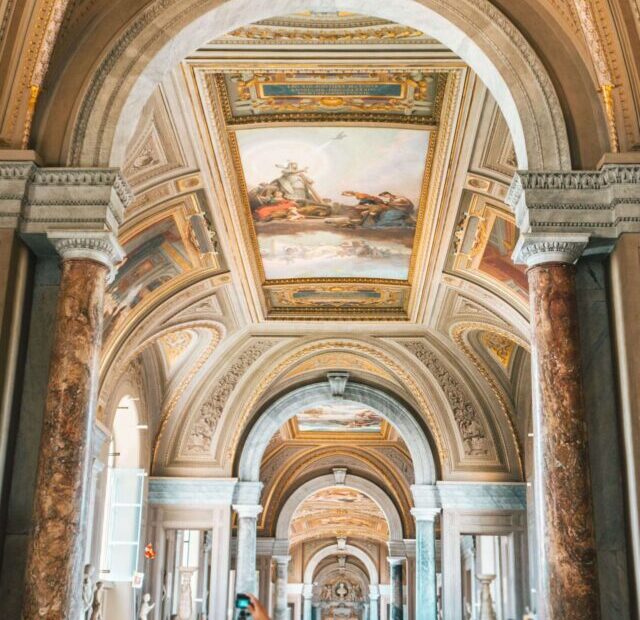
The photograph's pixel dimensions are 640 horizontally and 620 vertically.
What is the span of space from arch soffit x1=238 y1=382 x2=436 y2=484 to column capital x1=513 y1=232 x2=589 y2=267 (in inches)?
473

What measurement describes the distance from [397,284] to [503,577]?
7671 millimetres

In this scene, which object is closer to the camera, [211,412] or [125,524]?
[125,524]

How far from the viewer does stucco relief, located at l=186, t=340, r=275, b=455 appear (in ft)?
61.6

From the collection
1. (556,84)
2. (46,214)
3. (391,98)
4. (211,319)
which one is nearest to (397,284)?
(211,319)

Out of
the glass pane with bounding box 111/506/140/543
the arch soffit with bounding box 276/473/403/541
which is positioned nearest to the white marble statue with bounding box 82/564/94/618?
the glass pane with bounding box 111/506/140/543

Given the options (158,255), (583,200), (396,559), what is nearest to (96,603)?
(158,255)

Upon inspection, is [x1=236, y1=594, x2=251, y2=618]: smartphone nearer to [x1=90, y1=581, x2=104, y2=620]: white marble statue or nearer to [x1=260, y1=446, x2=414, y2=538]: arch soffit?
[x1=90, y1=581, x2=104, y2=620]: white marble statue

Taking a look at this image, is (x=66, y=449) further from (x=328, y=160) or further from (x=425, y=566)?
(x=425, y=566)

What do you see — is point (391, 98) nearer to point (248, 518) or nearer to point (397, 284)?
point (397, 284)

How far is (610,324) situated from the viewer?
7969 mm

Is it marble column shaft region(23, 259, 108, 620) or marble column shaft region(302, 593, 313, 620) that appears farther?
marble column shaft region(302, 593, 313, 620)

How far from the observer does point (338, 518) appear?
130 feet

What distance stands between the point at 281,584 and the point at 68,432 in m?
22.9

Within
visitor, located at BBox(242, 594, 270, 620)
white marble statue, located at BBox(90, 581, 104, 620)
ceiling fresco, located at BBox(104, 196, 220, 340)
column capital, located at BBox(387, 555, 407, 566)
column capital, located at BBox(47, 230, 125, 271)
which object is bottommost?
visitor, located at BBox(242, 594, 270, 620)
